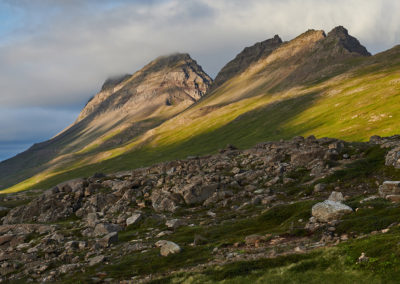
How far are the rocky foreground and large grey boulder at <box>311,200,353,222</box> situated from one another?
0.11 metres

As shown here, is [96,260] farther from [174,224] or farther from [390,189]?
[390,189]

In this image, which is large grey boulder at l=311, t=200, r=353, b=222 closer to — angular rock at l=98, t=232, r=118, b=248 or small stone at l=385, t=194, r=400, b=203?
small stone at l=385, t=194, r=400, b=203

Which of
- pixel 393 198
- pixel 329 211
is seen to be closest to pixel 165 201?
pixel 329 211

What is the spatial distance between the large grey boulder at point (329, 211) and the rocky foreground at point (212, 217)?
0.36 ft

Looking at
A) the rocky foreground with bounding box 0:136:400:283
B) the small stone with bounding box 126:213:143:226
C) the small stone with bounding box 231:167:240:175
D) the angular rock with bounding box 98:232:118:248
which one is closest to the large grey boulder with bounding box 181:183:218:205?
the rocky foreground with bounding box 0:136:400:283

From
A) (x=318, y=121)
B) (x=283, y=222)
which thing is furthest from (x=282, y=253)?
(x=318, y=121)

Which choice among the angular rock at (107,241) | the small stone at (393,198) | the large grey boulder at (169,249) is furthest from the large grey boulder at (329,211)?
the angular rock at (107,241)

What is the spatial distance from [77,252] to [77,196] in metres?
42.1

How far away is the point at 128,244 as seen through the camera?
48.2 meters

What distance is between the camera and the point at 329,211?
114ft

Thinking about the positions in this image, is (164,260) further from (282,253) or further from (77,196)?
(77,196)

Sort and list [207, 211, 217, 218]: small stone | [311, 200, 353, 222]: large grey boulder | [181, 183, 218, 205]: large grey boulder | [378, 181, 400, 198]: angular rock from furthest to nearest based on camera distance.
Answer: [181, 183, 218, 205]: large grey boulder → [207, 211, 217, 218]: small stone → [378, 181, 400, 198]: angular rock → [311, 200, 353, 222]: large grey boulder

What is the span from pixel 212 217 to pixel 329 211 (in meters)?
25.1

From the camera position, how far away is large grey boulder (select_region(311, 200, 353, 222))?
113 ft
